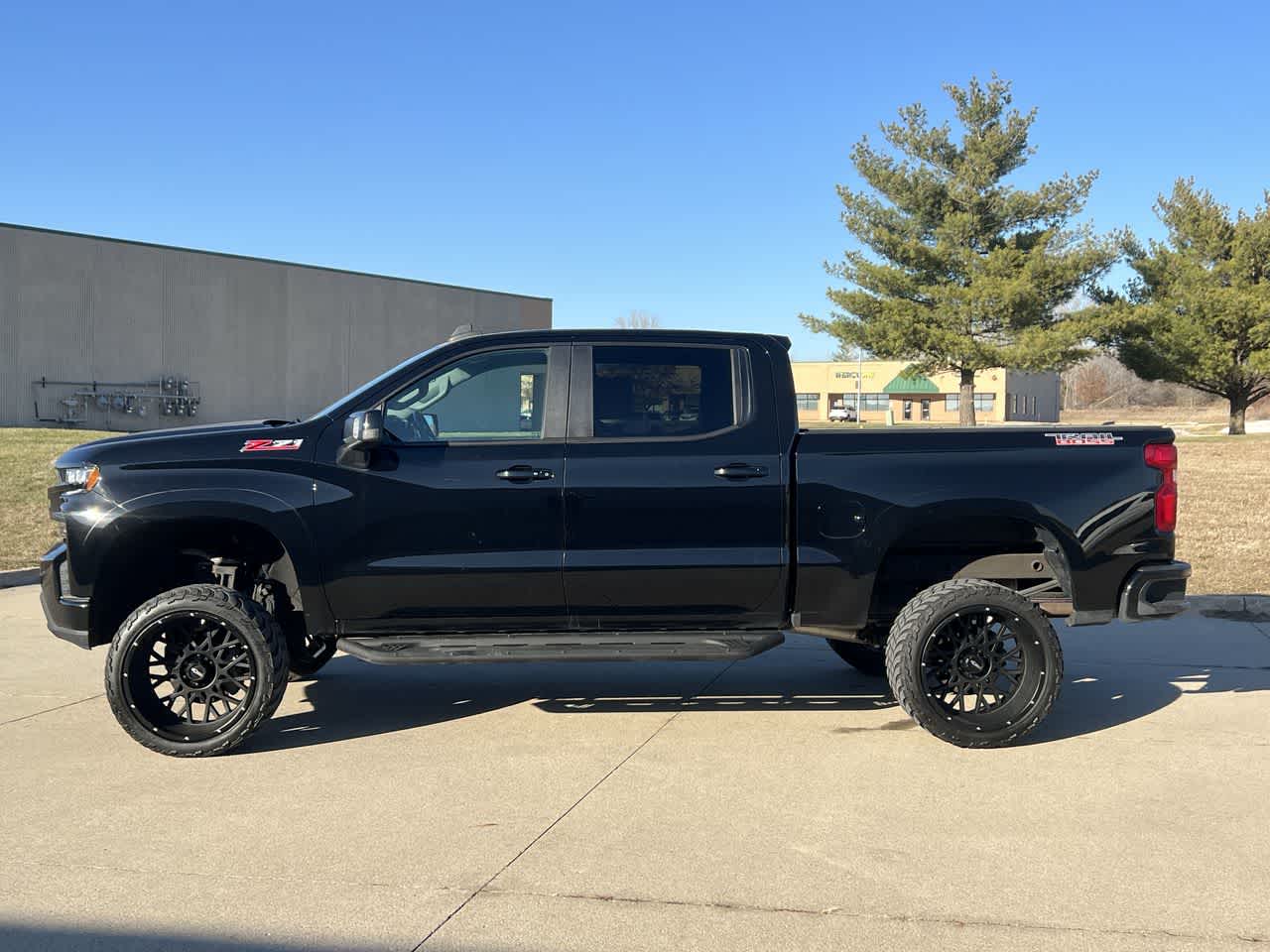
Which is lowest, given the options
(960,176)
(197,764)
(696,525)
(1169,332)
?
(197,764)

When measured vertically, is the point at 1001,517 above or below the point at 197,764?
above

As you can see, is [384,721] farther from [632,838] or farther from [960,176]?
[960,176]

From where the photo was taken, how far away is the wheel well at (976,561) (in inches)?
237

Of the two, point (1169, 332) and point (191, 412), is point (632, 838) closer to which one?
point (1169, 332)

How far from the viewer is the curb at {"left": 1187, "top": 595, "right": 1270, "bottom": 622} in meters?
9.41

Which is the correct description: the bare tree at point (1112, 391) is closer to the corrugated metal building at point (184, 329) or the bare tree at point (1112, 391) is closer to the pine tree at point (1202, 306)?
the pine tree at point (1202, 306)

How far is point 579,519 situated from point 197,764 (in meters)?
2.07

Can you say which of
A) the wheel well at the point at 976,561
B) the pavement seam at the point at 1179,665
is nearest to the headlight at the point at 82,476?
the wheel well at the point at 976,561

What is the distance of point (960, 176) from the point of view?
46.2m

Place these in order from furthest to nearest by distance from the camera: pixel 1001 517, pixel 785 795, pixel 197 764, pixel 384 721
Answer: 1. pixel 384 721
2. pixel 1001 517
3. pixel 197 764
4. pixel 785 795

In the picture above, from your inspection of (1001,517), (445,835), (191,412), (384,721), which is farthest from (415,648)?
(191,412)

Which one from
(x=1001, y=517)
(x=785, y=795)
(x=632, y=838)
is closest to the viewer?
(x=632, y=838)

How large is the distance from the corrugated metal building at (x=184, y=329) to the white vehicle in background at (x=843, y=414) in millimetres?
27815

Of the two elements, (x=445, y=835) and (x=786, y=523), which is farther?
(x=786, y=523)
